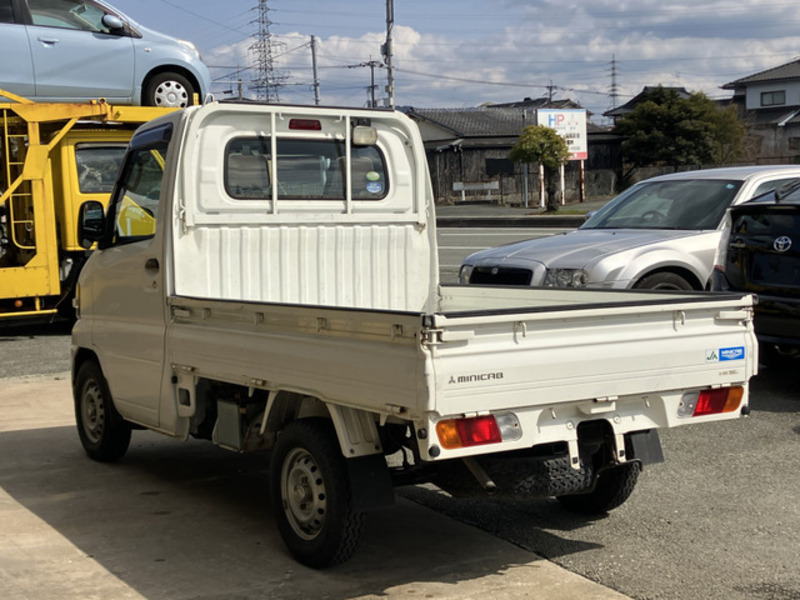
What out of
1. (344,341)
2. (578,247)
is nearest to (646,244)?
(578,247)

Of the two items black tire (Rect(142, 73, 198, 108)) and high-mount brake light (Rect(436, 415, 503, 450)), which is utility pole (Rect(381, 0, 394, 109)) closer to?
black tire (Rect(142, 73, 198, 108))

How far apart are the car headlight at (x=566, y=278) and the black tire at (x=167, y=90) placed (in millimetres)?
5994

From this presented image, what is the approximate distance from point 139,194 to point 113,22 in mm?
6497

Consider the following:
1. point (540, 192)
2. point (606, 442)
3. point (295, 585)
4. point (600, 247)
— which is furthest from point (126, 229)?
point (540, 192)

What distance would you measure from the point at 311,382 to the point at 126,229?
2.66 meters

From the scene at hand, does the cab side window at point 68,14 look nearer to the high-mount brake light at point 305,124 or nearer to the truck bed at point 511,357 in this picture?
the high-mount brake light at point 305,124

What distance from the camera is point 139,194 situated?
23.4 feet

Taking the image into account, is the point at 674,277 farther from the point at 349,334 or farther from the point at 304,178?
the point at 349,334

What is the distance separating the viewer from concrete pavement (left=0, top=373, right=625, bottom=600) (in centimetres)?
509

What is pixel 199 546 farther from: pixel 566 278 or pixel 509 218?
pixel 509 218

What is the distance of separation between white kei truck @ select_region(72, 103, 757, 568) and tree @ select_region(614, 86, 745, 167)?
42.2 meters

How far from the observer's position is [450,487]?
517cm

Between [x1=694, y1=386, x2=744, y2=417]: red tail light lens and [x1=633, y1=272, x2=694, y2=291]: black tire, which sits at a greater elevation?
[x1=633, y1=272, x2=694, y2=291]: black tire

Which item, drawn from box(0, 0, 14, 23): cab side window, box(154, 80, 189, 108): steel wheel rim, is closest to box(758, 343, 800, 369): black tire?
box(154, 80, 189, 108): steel wheel rim
